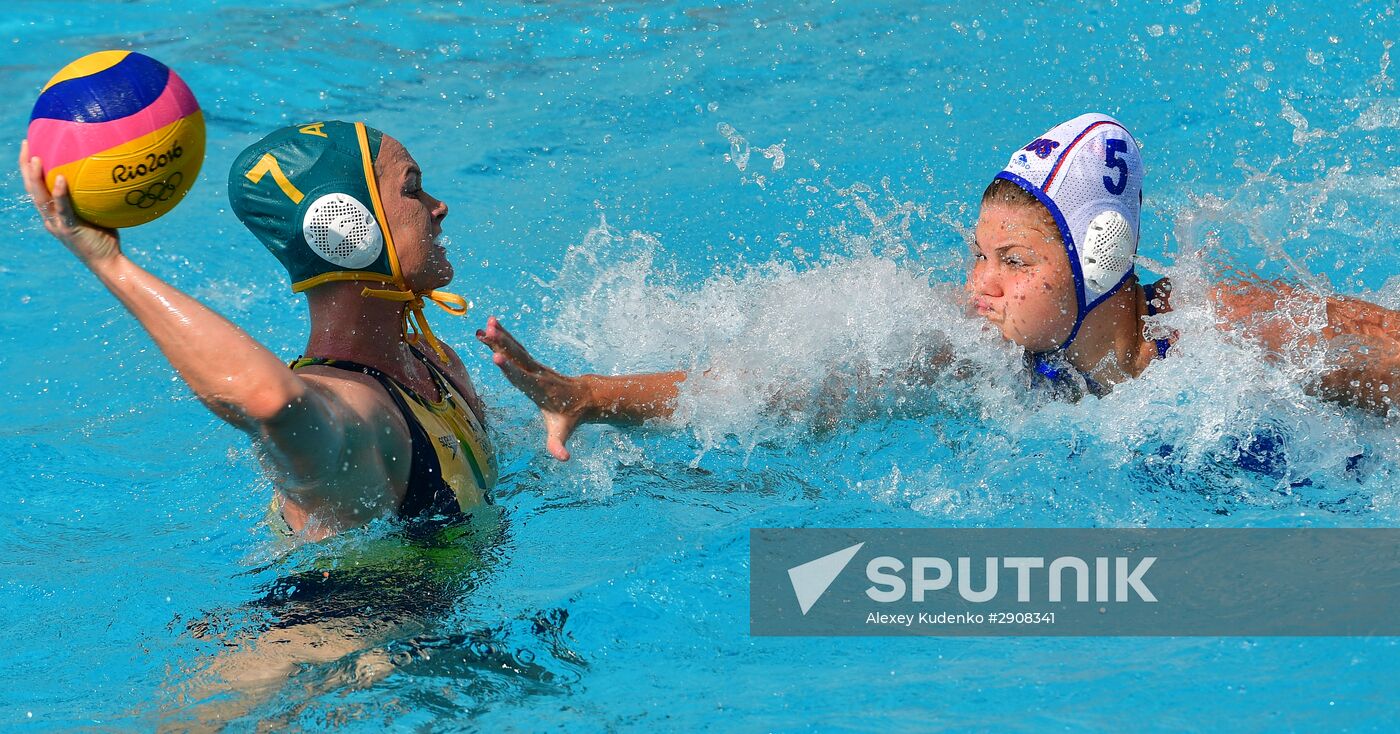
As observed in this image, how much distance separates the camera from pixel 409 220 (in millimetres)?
3402

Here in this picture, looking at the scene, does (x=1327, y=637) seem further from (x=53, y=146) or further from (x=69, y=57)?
(x=69, y=57)

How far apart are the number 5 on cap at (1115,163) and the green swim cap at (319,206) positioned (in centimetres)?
197

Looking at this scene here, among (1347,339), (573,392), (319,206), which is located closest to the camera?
(319,206)

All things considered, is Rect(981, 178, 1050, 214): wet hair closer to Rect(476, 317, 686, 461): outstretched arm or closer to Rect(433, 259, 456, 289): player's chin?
Rect(476, 317, 686, 461): outstretched arm

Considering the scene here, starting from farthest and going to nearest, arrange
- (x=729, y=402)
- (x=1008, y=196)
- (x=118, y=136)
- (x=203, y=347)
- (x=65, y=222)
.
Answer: (x=729, y=402) → (x=1008, y=196) → (x=118, y=136) → (x=65, y=222) → (x=203, y=347)

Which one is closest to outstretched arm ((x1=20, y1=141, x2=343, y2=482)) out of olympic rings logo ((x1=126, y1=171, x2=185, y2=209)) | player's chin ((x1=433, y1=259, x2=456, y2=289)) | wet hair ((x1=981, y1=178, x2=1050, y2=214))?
olympic rings logo ((x1=126, y1=171, x2=185, y2=209))

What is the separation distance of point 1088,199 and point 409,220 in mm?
1994

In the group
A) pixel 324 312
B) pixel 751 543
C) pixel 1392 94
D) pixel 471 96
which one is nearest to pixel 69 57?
pixel 471 96

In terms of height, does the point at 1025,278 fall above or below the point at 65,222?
below

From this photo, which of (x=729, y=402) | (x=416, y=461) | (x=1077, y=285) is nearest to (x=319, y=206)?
(x=416, y=461)

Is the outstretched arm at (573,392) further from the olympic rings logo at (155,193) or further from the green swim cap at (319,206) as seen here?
the olympic rings logo at (155,193)

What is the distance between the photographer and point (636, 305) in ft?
17.6

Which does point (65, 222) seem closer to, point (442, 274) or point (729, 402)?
point (442, 274)

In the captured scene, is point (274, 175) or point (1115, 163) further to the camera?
point (1115, 163)
